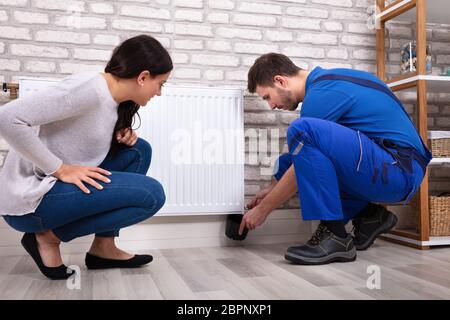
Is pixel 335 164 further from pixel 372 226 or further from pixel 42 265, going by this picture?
pixel 42 265

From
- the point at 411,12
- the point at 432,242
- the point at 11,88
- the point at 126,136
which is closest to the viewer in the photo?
the point at 126,136

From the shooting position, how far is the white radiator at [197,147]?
1.99 meters

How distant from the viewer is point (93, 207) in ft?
4.53

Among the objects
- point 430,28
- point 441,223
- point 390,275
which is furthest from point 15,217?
point 430,28

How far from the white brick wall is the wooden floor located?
0.54 m

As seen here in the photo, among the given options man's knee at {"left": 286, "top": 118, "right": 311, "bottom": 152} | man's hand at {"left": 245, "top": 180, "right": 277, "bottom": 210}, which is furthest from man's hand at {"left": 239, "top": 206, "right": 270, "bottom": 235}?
man's knee at {"left": 286, "top": 118, "right": 311, "bottom": 152}

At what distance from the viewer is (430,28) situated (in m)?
2.39

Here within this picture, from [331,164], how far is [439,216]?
70 centimetres

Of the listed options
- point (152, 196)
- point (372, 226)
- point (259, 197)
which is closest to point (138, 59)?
point (152, 196)

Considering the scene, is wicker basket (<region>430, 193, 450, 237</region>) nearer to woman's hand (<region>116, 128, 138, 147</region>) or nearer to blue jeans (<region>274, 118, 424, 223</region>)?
blue jeans (<region>274, 118, 424, 223</region>)

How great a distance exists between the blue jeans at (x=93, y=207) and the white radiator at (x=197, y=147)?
1.73 ft

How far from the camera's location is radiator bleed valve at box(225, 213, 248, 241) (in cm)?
204

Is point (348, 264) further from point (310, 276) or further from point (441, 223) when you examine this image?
point (441, 223)
